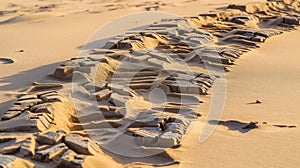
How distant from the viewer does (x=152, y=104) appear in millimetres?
3223

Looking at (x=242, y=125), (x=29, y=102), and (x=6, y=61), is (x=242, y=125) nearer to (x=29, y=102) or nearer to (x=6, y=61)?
(x=29, y=102)

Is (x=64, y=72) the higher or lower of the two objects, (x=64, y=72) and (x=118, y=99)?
the higher

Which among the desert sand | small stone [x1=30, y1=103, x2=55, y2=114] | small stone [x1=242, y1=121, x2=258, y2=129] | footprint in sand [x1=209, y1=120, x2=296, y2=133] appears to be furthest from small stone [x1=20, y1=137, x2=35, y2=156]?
small stone [x1=242, y1=121, x2=258, y2=129]

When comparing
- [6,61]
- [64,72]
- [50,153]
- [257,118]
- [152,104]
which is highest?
[6,61]

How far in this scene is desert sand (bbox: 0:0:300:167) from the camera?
2346 mm

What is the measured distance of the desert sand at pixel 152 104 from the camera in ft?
7.70

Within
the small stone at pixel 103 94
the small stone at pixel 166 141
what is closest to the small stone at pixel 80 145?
the small stone at pixel 166 141

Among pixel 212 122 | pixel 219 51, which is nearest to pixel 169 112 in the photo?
pixel 212 122

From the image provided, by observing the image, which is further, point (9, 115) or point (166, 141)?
point (9, 115)

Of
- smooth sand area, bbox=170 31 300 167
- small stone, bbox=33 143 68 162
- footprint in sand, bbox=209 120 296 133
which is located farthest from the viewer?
footprint in sand, bbox=209 120 296 133

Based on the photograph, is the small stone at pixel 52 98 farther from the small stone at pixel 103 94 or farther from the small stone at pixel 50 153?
the small stone at pixel 50 153

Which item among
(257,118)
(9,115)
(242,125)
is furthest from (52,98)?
(257,118)

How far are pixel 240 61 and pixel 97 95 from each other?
6.70 ft

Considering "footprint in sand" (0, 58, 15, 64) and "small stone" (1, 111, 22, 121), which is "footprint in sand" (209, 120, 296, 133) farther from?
"footprint in sand" (0, 58, 15, 64)
